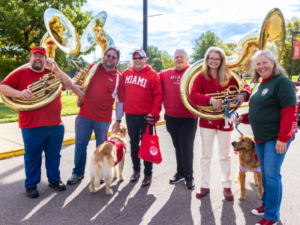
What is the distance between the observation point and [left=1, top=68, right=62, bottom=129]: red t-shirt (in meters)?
3.07

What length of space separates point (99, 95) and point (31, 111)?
3.07ft

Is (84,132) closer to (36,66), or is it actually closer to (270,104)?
(36,66)

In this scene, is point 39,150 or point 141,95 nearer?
point 39,150

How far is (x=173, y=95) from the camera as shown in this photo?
3.54 m

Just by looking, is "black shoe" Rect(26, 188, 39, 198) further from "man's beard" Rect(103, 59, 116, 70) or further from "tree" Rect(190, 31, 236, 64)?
"tree" Rect(190, 31, 236, 64)

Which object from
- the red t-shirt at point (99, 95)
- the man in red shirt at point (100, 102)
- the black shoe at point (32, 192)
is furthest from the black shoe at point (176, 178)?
the black shoe at point (32, 192)

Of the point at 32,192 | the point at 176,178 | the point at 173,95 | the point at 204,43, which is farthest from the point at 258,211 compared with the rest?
the point at 204,43

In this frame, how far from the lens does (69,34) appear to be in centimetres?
345

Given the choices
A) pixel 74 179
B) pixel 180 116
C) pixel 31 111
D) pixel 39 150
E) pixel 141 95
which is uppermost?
pixel 141 95

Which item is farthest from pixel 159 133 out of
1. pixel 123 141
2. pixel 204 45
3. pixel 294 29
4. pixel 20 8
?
pixel 204 45

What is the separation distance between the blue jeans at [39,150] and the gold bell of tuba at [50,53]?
37cm

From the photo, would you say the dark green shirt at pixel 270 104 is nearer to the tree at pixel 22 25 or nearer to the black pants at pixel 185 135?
the black pants at pixel 185 135

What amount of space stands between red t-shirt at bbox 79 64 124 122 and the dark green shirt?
2018mm

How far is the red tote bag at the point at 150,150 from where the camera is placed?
3.45 m
